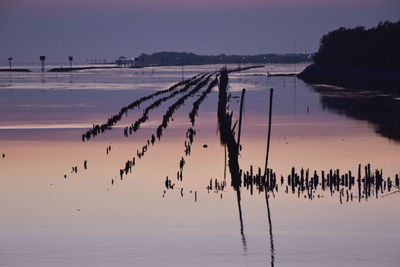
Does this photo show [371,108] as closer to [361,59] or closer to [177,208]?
[177,208]

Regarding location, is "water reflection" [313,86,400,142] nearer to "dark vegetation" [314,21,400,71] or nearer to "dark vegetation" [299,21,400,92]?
"dark vegetation" [299,21,400,92]

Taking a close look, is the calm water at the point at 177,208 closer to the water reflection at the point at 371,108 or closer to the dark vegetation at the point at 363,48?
the water reflection at the point at 371,108

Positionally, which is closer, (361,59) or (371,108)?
(371,108)

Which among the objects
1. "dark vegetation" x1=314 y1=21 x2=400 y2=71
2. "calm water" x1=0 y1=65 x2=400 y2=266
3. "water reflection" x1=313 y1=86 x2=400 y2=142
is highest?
"dark vegetation" x1=314 y1=21 x2=400 y2=71

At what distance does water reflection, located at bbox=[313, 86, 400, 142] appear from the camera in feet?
148

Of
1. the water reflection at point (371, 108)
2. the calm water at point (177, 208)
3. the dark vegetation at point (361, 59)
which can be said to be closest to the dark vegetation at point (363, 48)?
the dark vegetation at point (361, 59)

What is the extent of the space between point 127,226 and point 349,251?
202 inches

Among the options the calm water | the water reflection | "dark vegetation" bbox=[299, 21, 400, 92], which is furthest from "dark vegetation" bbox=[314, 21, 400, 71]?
the calm water

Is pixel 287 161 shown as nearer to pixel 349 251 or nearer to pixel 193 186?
pixel 193 186

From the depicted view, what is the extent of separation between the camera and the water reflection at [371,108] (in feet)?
148

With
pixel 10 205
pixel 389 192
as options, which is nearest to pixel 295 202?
pixel 389 192

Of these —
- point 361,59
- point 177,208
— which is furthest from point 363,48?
point 177,208

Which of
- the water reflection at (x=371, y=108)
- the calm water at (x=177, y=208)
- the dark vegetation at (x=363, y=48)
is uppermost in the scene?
the dark vegetation at (x=363, y=48)

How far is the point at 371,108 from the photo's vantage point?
60062 mm
